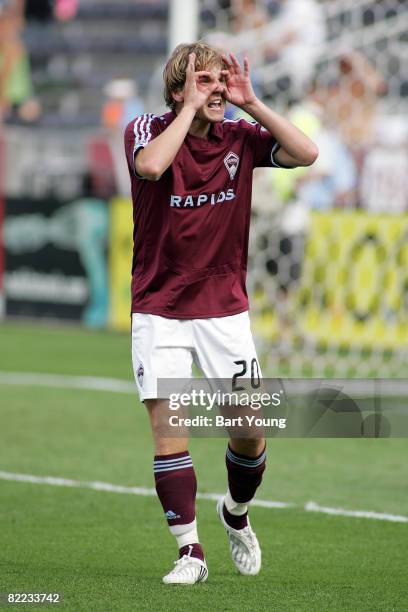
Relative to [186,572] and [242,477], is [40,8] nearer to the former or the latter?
[242,477]

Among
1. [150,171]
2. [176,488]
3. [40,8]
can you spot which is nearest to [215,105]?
[150,171]

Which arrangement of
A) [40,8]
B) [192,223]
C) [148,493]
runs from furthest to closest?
[40,8]
[148,493]
[192,223]

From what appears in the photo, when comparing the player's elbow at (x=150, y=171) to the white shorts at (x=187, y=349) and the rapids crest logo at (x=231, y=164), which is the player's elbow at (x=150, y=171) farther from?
the white shorts at (x=187, y=349)

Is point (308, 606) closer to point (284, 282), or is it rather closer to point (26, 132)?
point (284, 282)

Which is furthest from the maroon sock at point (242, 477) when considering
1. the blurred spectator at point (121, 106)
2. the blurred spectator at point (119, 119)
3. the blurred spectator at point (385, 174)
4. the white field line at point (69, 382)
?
the blurred spectator at point (121, 106)

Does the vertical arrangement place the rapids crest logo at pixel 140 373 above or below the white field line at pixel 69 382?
above

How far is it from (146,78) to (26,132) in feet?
7.35

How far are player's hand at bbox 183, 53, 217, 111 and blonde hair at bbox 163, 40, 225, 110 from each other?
1.4 inches

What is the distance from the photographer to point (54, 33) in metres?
21.2

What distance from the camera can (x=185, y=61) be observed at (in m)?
4.89

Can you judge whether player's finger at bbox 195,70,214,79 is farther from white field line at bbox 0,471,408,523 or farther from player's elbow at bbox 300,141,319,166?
white field line at bbox 0,471,408,523

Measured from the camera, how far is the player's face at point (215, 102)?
4.87 meters

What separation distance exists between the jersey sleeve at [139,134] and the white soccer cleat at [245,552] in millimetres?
1497

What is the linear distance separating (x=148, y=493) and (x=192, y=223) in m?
2.41
